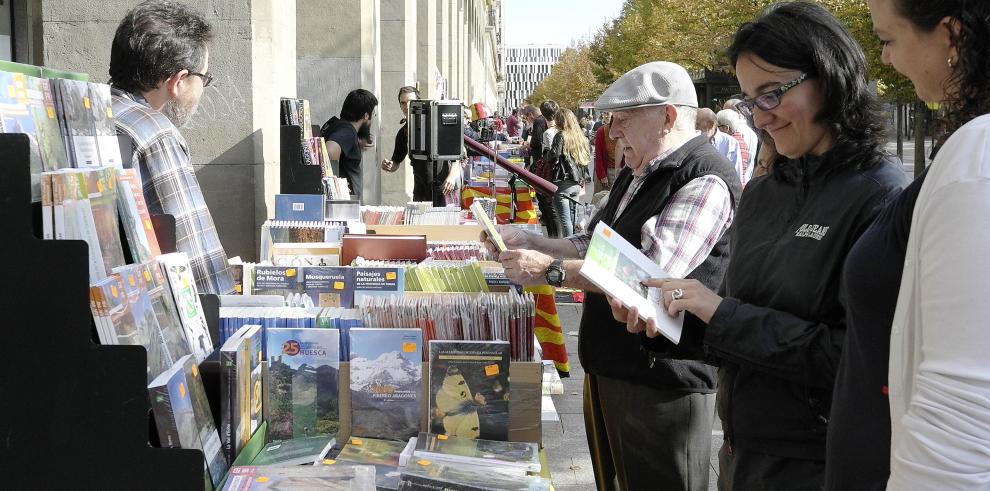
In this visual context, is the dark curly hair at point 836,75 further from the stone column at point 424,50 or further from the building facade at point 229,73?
the stone column at point 424,50

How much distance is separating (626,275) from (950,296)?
1.30 metres

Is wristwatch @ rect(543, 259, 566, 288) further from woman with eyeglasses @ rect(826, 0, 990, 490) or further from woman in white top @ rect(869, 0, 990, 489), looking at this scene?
woman in white top @ rect(869, 0, 990, 489)

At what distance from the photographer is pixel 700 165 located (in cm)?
324

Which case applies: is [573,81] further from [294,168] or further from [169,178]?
[169,178]

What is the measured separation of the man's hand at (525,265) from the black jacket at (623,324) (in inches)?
8.0

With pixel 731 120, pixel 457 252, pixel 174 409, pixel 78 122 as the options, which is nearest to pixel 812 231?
pixel 174 409

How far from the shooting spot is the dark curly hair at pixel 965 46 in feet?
4.59

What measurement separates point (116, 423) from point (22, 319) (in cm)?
27

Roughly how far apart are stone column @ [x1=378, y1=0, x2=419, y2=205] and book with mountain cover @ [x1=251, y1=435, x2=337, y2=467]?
1220 cm

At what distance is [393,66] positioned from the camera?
15.1 meters

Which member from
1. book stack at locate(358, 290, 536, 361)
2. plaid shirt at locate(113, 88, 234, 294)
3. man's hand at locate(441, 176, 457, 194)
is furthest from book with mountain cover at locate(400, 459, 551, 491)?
man's hand at locate(441, 176, 457, 194)

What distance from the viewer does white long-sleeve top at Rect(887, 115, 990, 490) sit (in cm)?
123

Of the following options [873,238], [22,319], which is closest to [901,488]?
[873,238]

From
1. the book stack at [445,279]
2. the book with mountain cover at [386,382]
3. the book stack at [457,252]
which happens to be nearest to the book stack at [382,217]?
the book stack at [457,252]
